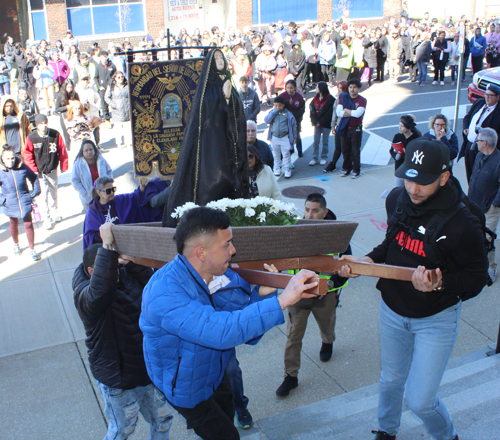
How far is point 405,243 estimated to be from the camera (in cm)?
329

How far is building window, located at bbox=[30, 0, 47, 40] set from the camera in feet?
95.6

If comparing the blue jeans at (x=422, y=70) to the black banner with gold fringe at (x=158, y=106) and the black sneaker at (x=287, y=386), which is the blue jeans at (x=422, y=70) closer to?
the black banner with gold fringe at (x=158, y=106)

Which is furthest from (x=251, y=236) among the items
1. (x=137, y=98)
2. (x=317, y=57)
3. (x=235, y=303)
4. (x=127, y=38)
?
(x=127, y=38)

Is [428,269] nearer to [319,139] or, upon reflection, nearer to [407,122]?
[407,122]

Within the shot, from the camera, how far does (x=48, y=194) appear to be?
354 inches

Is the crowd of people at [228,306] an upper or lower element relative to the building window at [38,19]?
lower

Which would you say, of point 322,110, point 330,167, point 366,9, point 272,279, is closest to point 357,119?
point 322,110

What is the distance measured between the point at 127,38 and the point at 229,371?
29926 millimetres

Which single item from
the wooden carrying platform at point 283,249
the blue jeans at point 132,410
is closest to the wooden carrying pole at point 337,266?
the wooden carrying platform at point 283,249

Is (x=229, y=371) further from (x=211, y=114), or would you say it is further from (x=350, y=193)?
(x=350, y=193)

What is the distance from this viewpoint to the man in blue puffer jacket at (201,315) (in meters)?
2.31

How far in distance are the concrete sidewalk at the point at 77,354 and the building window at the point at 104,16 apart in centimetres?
2589

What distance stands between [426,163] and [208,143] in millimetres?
1316

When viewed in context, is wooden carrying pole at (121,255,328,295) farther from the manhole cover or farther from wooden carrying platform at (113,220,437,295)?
the manhole cover
